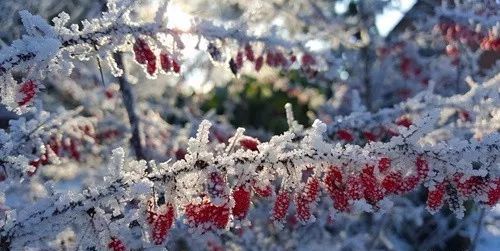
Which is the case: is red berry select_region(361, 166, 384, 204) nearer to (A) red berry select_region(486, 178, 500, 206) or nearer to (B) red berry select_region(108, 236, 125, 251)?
(A) red berry select_region(486, 178, 500, 206)

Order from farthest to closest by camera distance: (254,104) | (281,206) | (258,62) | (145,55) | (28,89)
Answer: (254,104)
(258,62)
(145,55)
(28,89)
(281,206)

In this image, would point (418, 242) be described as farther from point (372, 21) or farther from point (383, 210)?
point (383, 210)

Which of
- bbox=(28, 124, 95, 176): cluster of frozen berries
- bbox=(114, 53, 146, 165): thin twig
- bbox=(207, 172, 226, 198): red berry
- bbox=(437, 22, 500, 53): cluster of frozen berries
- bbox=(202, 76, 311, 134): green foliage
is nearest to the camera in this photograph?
bbox=(207, 172, 226, 198): red berry

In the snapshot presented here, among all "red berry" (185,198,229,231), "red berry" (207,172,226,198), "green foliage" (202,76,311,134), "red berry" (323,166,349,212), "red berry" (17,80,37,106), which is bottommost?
"red berry" (185,198,229,231)

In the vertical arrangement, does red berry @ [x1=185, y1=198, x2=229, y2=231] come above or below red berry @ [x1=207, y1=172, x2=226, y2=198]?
below

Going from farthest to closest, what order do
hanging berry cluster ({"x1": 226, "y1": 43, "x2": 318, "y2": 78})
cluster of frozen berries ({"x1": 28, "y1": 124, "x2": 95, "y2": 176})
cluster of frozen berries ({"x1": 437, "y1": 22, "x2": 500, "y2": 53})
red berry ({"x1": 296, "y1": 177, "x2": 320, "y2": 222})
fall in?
cluster of frozen berries ({"x1": 437, "y1": 22, "x2": 500, "y2": 53}) < cluster of frozen berries ({"x1": 28, "y1": 124, "x2": 95, "y2": 176}) < hanging berry cluster ({"x1": 226, "y1": 43, "x2": 318, "y2": 78}) < red berry ({"x1": 296, "y1": 177, "x2": 320, "y2": 222})

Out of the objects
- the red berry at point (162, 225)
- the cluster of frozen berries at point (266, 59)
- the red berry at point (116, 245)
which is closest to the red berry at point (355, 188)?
the red berry at point (162, 225)

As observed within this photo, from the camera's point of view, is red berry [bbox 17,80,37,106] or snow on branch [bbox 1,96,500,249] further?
red berry [bbox 17,80,37,106]

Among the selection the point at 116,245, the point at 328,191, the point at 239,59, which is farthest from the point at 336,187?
the point at 239,59

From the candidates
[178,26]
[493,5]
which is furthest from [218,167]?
[493,5]

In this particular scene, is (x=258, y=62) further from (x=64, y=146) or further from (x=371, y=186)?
(x=371, y=186)

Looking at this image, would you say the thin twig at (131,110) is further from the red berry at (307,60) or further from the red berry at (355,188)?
the red berry at (355,188)

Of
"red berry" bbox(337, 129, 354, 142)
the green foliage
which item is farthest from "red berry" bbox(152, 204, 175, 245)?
the green foliage
